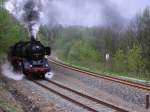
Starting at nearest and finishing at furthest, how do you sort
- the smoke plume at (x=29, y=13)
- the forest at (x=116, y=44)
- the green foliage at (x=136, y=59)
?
the smoke plume at (x=29, y=13) → the green foliage at (x=136, y=59) → the forest at (x=116, y=44)

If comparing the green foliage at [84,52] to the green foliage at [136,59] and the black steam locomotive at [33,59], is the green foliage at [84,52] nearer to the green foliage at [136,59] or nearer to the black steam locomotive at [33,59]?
the green foliage at [136,59]

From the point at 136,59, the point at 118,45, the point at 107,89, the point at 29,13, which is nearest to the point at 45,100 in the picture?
the point at 107,89

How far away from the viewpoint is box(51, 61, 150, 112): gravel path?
14.5m

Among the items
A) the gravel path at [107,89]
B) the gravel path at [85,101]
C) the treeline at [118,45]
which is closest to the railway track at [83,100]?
the gravel path at [85,101]

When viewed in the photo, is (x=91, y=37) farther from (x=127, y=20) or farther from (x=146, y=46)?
(x=146, y=46)

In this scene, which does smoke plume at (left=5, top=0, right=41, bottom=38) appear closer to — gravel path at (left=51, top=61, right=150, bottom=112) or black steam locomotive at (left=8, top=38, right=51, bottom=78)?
black steam locomotive at (left=8, top=38, right=51, bottom=78)

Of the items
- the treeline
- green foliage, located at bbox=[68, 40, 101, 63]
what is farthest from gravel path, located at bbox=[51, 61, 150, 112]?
green foliage, located at bbox=[68, 40, 101, 63]

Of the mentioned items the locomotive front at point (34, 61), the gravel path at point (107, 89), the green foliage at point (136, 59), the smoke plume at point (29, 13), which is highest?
the smoke plume at point (29, 13)

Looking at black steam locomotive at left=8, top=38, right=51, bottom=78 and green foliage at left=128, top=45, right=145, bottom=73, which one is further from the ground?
black steam locomotive at left=8, top=38, right=51, bottom=78

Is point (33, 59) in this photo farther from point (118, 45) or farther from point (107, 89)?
point (118, 45)

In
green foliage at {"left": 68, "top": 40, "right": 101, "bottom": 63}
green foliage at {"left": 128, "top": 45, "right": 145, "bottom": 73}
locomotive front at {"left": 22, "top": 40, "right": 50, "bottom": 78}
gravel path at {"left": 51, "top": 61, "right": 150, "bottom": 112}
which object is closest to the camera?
gravel path at {"left": 51, "top": 61, "right": 150, "bottom": 112}

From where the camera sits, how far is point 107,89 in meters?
17.6

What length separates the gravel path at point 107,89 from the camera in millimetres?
14484

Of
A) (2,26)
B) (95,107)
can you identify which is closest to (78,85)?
(95,107)
